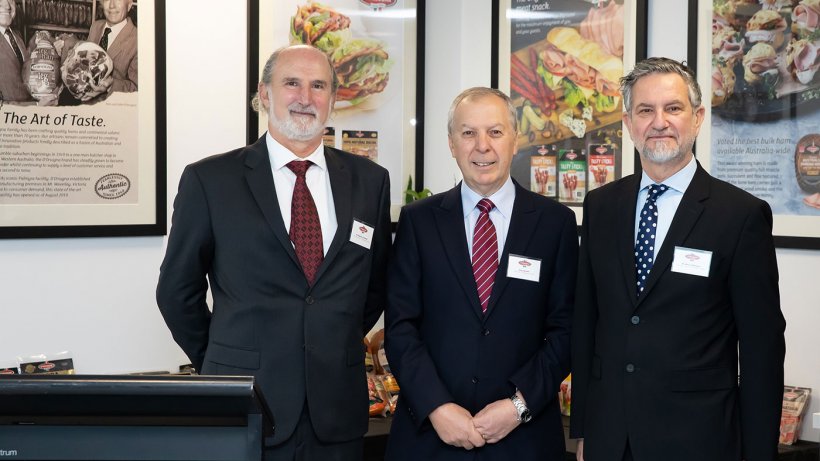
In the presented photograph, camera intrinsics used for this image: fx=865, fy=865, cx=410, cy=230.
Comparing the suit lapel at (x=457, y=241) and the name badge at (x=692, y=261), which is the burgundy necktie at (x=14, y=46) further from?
the name badge at (x=692, y=261)

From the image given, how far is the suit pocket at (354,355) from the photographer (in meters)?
2.52

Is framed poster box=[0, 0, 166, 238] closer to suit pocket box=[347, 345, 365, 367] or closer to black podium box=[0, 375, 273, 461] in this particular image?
suit pocket box=[347, 345, 365, 367]

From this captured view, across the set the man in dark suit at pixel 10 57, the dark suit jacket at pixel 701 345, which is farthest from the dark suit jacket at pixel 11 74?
the dark suit jacket at pixel 701 345

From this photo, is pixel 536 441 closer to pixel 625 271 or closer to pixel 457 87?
pixel 625 271

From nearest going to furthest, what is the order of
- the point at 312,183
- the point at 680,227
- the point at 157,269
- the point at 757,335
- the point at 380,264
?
the point at 757,335, the point at 680,227, the point at 312,183, the point at 380,264, the point at 157,269

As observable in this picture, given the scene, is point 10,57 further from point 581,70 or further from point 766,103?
point 766,103

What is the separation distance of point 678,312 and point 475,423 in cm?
64

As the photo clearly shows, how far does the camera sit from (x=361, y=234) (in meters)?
2.59

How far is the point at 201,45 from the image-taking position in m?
3.79

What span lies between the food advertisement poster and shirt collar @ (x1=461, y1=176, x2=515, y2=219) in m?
1.47

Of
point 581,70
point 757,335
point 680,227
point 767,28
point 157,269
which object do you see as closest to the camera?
point 757,335

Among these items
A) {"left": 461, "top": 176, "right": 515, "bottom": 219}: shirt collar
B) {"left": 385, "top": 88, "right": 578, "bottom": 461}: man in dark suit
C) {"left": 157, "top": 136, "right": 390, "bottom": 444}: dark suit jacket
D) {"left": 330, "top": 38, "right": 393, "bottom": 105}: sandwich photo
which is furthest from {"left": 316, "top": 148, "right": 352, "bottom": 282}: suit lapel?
{"left": 330, "top": 38, "right": 393, "bottom": 105}: sandwich photo

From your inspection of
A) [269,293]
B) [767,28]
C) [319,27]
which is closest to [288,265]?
[269,293]

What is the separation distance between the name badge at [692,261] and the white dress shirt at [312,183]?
3.19ft
